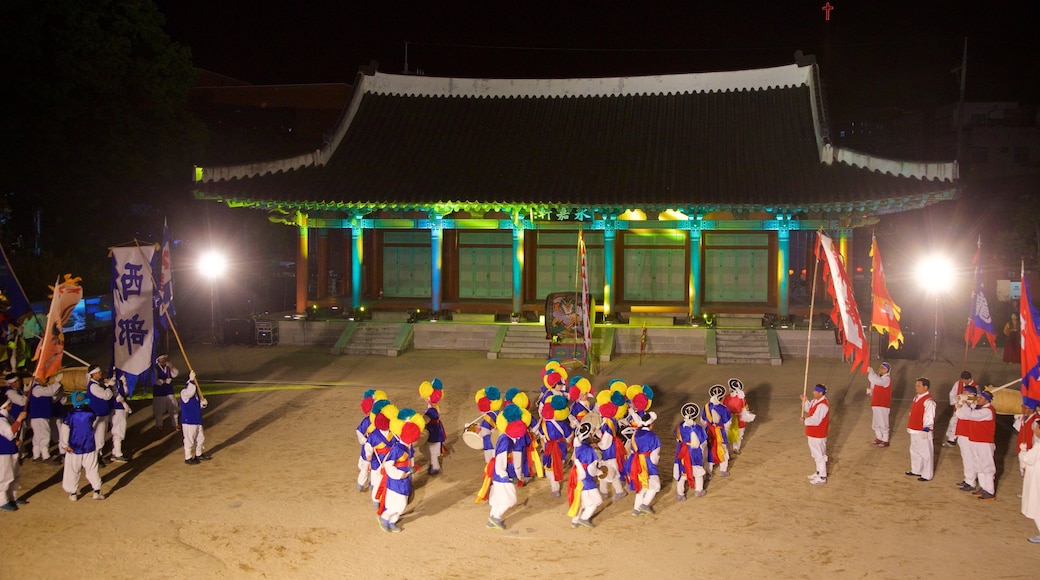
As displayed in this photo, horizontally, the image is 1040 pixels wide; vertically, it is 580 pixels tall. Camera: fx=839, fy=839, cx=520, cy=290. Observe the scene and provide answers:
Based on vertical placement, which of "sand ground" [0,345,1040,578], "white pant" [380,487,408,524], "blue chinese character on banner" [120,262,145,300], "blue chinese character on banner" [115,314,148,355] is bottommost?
"sand ground" [0,345,1040,578]

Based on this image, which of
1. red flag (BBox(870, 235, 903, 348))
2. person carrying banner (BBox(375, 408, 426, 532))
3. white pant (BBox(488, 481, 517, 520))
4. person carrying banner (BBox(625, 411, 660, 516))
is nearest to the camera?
person carrying banner (BBox(375, 408, 426, 532))

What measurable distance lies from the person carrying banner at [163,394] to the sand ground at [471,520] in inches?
17.8

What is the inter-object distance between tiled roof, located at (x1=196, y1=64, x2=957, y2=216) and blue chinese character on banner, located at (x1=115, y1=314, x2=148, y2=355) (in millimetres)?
7998

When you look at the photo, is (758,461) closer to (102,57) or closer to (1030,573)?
(1030,573)

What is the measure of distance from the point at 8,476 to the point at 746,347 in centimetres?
1649

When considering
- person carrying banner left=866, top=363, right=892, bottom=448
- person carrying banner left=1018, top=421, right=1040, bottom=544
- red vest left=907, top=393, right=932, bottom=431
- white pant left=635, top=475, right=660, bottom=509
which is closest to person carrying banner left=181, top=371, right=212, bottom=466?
white pant left=635, top=475, right=660, bottom=509

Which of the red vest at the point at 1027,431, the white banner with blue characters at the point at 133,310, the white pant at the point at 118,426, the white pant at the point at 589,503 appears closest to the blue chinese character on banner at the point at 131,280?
the white banner with blue characters at the point at 133,310

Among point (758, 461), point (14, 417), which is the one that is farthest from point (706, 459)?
point (14, 417)

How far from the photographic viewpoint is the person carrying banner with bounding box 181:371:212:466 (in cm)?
1243

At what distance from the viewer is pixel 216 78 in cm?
5819

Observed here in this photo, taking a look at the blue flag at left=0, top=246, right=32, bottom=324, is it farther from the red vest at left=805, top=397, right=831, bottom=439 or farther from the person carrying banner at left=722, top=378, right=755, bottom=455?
the red vest at left=805, top=397, right=831, bottom=439

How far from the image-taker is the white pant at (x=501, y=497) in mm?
9953

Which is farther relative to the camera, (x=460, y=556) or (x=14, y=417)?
(x=14, y=417)

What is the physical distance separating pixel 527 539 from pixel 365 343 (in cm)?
1366
